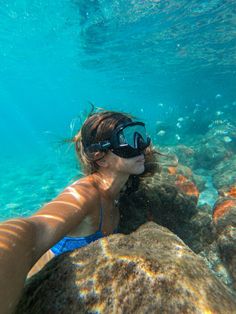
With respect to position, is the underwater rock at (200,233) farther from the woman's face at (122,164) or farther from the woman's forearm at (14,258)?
the woman's forearm at (14,258)

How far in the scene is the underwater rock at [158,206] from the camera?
14.7 ft

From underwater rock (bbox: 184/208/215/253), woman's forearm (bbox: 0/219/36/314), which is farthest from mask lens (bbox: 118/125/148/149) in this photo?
underwater rock (bbox: 184/208/215/253)

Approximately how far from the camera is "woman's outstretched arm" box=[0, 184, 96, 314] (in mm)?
→ 1457

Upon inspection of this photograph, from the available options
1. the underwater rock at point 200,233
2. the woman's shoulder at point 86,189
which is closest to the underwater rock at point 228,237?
the underwater rock at point 200,233

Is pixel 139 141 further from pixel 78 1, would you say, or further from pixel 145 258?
pixel 78 1

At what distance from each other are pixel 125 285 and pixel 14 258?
674 millimetres

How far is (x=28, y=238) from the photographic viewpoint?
6.05 feet

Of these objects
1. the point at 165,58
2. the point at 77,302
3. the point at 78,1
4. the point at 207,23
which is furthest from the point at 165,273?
the point at 165,58

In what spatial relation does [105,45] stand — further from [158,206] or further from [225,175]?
[158,206]

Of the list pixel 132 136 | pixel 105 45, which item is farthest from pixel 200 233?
pixel 105 45

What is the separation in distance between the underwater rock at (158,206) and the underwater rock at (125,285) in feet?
7.75

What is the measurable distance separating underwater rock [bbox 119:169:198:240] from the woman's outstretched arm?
66.6 inches

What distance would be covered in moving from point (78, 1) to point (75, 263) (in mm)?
20591

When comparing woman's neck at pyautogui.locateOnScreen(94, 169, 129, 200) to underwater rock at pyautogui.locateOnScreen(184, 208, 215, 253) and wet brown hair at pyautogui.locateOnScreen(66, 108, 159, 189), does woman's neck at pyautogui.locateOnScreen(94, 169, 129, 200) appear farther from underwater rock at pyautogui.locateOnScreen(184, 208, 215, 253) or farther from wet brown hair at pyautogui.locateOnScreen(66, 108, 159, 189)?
underwater rock at pyautogui.locateOnScreen(184, 208, 215, 253)
